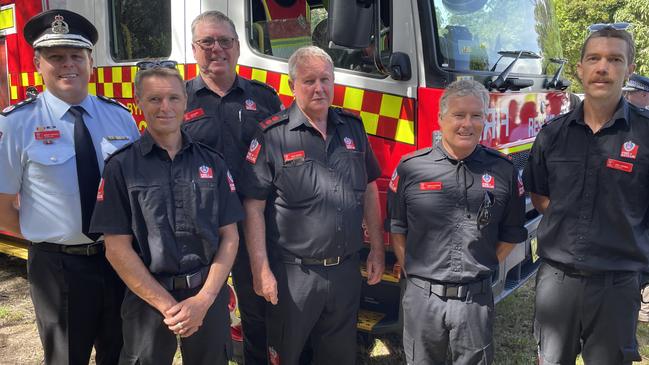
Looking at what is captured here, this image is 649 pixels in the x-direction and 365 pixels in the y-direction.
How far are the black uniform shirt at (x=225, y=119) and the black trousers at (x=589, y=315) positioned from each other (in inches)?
57.4

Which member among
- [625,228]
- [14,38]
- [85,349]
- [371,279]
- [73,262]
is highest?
[14,38]

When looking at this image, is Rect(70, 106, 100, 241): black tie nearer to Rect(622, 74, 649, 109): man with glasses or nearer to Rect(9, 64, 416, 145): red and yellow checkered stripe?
Rect(9, 64, 416, 145): red and yellow checkered stripe

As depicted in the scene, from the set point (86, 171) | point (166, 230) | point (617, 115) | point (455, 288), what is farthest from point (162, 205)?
point (617, 115)

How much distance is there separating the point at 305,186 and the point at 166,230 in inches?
24.3

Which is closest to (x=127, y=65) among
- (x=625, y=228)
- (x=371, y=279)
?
(x=371, y=279)

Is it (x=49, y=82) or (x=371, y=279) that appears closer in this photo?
(x=49, y=82)

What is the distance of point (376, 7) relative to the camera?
258 cm

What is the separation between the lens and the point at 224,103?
2586mm

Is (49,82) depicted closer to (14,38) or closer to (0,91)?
(14,38)

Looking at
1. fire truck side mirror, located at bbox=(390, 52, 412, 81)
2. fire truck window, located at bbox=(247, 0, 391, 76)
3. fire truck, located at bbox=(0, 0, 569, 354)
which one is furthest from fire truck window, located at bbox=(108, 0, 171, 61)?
fire truck side mirror, located at bbox=(390, 52, 412, 81)

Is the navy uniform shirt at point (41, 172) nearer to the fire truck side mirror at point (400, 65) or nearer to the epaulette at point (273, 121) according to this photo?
the epaulette at point (273, 121)

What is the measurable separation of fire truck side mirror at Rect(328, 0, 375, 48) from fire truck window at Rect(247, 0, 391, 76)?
0.41m

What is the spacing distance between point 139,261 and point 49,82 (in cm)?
91

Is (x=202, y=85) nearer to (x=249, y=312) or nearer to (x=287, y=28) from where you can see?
(x=287, y=28)
